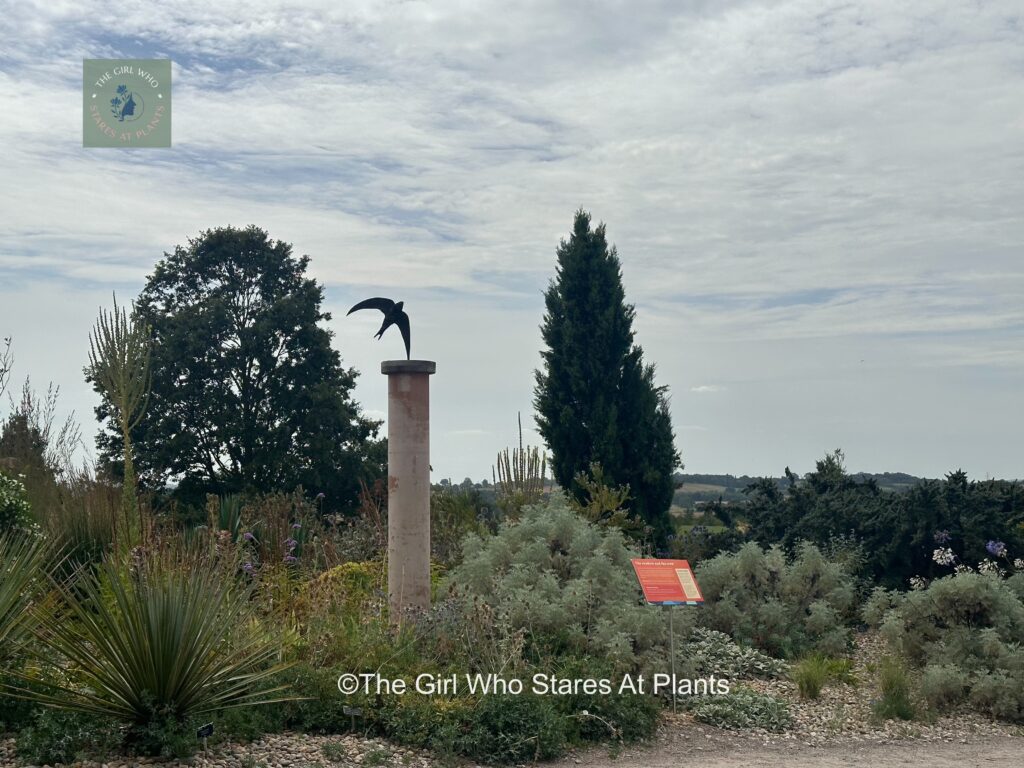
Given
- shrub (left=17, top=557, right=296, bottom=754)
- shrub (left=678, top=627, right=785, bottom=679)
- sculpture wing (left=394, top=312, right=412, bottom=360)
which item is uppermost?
sculpture wing (left=394, top=312, right=412, bottom=360)

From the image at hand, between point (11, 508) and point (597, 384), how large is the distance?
10.1 metres

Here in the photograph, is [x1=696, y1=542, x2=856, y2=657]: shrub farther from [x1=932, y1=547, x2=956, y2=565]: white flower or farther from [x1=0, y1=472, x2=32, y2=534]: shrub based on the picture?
[x1=0, y1=472, x2=32, y2=534]: shrub

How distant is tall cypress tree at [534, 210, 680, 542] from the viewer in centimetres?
1734

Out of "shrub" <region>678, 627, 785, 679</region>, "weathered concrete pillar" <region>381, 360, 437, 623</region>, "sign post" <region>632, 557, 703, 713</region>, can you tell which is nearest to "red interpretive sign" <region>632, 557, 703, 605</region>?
"sign post" <region>632, 557, 703, 713</region>

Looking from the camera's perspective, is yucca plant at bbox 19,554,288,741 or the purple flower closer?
yucca plant at bbox 19,554,288,741

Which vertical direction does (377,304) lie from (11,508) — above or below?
above

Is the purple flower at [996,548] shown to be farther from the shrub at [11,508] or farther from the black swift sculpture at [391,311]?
the shrub at [11,508]

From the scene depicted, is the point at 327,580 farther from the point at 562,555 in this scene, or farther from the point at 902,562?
the point at 902,562

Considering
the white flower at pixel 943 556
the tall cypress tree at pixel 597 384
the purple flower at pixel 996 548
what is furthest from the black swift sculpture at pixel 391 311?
the tall cypress tree at pixel 597 384

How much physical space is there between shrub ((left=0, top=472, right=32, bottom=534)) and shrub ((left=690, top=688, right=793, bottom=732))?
21.2 ft

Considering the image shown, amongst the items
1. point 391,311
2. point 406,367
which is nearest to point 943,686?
point 406,367

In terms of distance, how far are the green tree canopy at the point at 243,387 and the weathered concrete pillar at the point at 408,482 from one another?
13495 millimetres

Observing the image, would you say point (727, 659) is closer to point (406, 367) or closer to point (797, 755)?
point (797, 755)

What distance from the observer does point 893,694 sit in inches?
318
